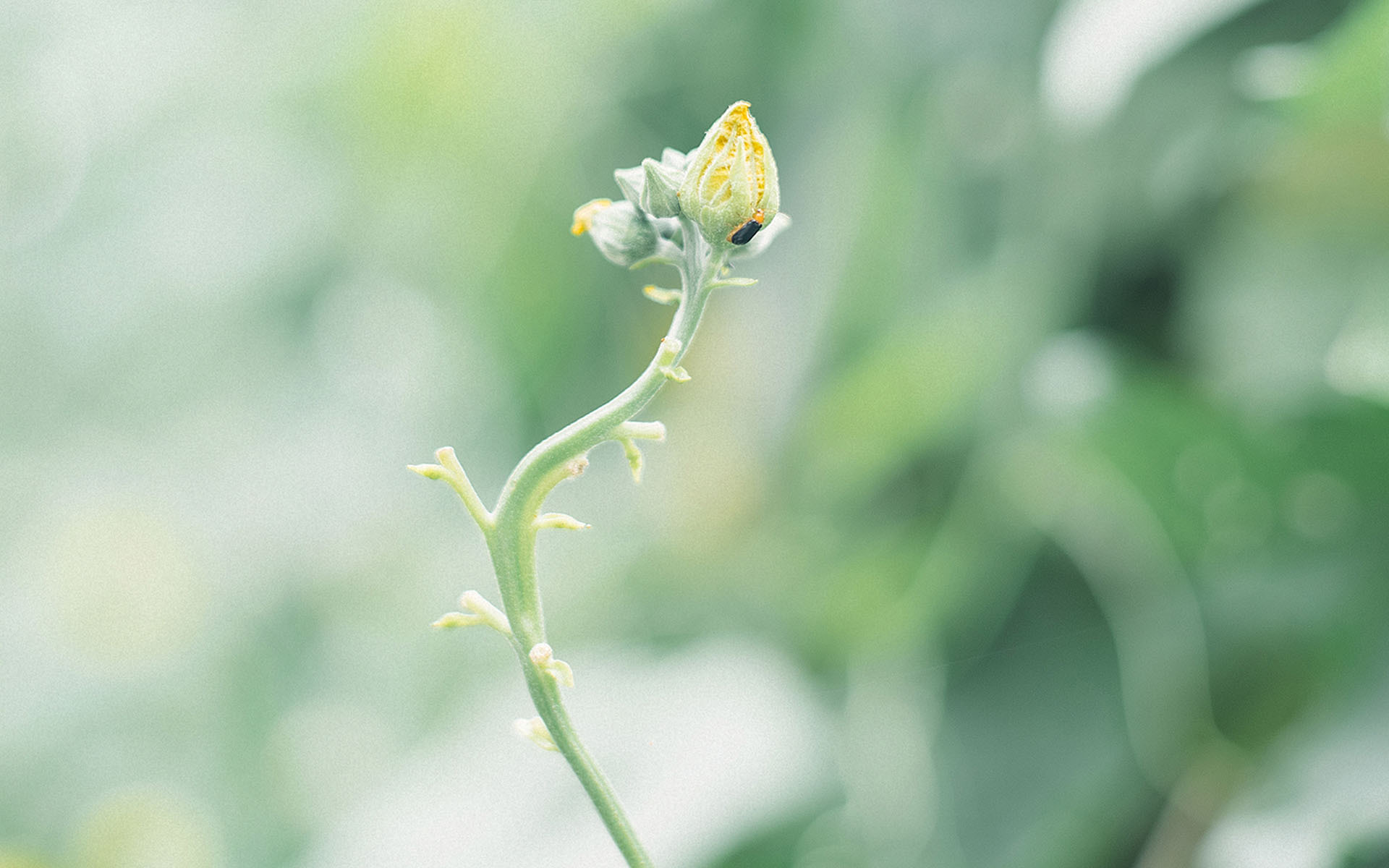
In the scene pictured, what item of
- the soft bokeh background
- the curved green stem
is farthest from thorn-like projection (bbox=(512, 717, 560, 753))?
the soft bokeh background

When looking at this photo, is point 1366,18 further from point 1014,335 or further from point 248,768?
point 248,768

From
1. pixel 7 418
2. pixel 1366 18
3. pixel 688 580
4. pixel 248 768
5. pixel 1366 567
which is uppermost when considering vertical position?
pixel 7 418

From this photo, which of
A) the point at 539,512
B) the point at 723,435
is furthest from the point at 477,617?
the point at 723,435

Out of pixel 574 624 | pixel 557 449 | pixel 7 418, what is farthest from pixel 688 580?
pixel 7 418

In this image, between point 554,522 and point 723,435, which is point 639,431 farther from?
point 723,435

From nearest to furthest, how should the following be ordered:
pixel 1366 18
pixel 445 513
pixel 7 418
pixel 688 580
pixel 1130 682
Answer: pixel 1366 18 → pixel 1130 682 → pixel 688 580 → pixel 445 513 → pixel 7 418

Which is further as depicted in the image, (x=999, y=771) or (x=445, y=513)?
(x=445, y=513)

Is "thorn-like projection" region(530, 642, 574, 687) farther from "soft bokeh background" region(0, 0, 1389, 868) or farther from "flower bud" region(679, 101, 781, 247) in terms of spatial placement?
"soft bokeh background" region(0, 0, 1389, 868)

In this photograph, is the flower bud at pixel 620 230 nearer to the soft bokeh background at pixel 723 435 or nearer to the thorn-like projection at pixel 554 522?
the thorn-like projection at pixel 554 522
